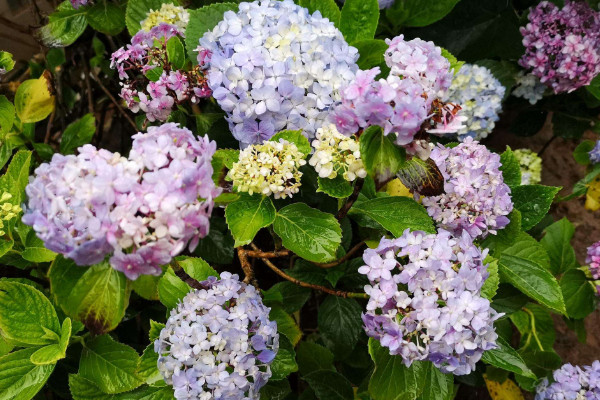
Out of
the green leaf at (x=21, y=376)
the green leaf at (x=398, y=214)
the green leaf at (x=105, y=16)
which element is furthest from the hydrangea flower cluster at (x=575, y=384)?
the green leaf at (x=105, y=16)

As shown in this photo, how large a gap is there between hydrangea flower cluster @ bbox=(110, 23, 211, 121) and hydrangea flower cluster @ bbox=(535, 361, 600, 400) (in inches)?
47.0

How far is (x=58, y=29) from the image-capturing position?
5.41 feet

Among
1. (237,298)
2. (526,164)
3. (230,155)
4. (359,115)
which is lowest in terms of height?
(526,164)

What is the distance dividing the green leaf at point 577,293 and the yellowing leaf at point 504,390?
34 cm

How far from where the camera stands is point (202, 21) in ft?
4.19

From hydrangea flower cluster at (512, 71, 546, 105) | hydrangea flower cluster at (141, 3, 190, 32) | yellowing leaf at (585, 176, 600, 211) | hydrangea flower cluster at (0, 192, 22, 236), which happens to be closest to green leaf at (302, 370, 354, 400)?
hydrangea flower cluster at (0, 192, 22, 236)

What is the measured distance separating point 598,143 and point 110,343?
5.32 feet

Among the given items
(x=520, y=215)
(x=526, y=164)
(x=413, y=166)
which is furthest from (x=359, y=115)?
(x=526, y=164)

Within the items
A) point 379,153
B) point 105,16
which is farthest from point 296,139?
point 105,16

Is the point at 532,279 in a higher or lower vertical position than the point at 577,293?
higher

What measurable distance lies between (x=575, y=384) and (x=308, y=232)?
0.90m

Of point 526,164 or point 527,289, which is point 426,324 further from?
point 526,164

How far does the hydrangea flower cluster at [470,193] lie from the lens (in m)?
1.15

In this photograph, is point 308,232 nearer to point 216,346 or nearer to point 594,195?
point 216,346
